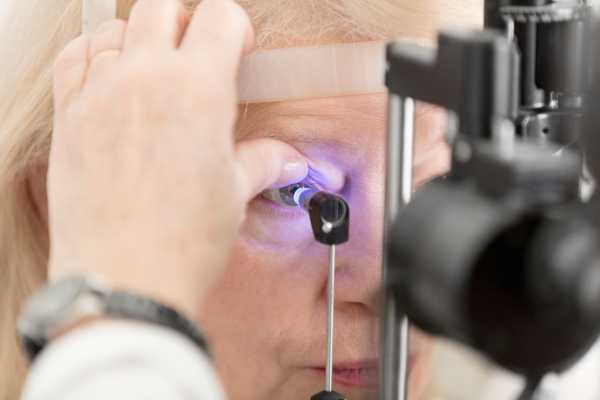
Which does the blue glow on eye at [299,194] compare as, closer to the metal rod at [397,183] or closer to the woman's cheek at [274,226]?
the woman's cheek at [274,226]

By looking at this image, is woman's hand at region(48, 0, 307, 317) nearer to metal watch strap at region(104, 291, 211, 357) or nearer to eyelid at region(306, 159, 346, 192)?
metal watch strap at region(104, 291, 211, 357)

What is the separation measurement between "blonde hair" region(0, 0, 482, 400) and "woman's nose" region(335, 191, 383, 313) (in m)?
0.22

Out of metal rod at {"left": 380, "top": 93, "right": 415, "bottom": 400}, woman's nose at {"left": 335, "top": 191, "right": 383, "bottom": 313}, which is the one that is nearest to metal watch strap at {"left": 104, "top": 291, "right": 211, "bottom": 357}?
metal rod at {"left": 380, "top": 93, "right": 415, "bottom": 400}

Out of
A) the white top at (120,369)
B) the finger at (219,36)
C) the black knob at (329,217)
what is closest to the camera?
the white top at (120,369)

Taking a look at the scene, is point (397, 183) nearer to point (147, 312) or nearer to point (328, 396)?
point (147, 312)

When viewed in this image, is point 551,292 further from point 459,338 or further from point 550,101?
point 550,101

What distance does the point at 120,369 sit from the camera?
0.60 meters

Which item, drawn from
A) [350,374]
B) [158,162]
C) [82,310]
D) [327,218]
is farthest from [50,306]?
[350,374]

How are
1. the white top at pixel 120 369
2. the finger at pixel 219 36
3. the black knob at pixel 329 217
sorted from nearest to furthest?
the white top at pixel 120 369
the finger at pixel 219 36
the black knob at pixel 329 217

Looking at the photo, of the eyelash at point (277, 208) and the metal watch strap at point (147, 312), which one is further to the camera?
the eyelash at point (277, 208)

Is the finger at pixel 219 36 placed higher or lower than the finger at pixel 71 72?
higher

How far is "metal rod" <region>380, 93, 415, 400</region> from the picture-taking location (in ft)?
2.21

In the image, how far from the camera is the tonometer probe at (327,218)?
0.98 metres

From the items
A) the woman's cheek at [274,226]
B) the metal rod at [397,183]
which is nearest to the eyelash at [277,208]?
the woman's cheek at [274,226]
